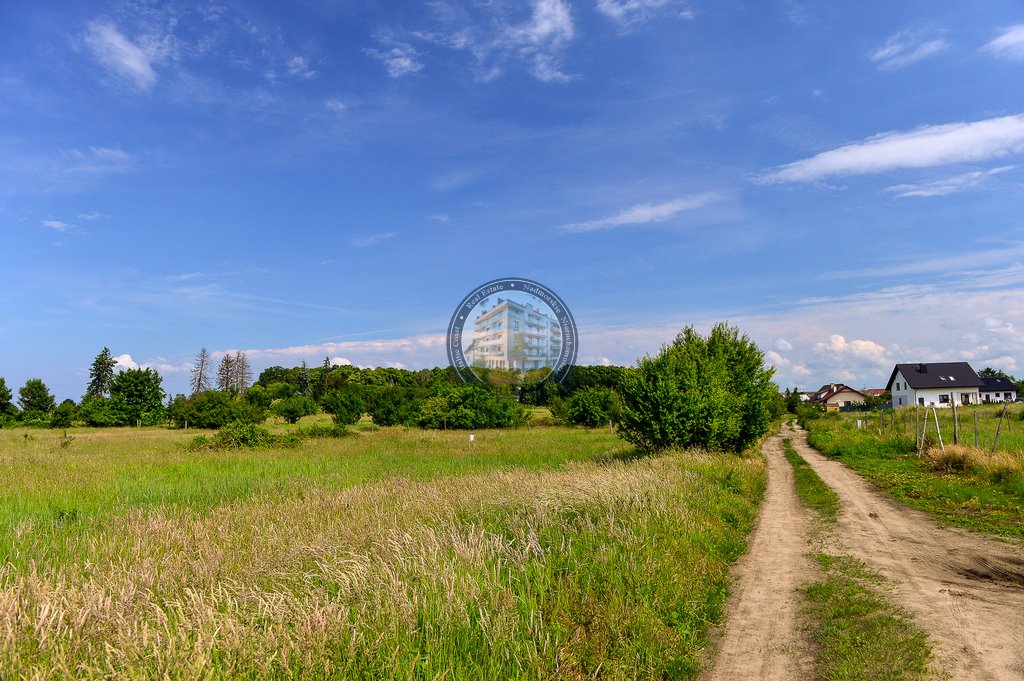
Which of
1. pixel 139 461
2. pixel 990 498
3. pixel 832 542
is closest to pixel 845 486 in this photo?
pixel 990 498

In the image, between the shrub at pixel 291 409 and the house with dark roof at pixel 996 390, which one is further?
the house with dark roof at pixel 996 390

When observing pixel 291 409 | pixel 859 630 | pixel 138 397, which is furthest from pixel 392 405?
pixel 859 630

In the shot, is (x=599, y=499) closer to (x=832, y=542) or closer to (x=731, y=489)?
(x=832, y=542)

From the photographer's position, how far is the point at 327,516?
983 centimetres

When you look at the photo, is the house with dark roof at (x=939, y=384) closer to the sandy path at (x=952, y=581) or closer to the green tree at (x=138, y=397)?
the sandy path at (x=952, y=581)

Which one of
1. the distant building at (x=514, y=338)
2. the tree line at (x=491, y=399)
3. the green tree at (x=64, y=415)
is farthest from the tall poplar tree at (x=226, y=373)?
the distant building at (x=514, y=338)

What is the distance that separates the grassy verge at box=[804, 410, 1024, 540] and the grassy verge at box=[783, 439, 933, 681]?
4656 millimetres

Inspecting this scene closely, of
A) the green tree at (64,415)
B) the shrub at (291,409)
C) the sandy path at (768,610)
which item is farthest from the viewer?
the shrub at (291,409)

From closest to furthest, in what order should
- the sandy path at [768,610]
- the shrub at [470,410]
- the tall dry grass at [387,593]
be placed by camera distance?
1. the tall dry grass at [387,593]
2. the sandy path at [768,610]
3. the shrub at [470,410]

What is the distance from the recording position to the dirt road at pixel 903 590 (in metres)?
5.26

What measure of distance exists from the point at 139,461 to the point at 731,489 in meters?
22.6

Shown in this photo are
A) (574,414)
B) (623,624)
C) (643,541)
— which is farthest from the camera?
(574,414)

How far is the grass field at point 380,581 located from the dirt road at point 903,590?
17.1 inches

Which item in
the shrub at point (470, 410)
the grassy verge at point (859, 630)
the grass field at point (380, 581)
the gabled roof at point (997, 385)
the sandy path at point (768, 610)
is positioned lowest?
the sandy path at point (768, 610)
